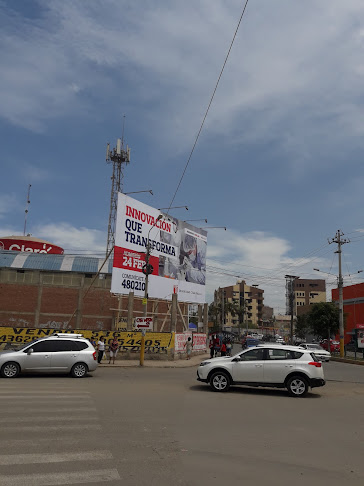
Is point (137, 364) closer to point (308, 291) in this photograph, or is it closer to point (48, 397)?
point (48, 397)

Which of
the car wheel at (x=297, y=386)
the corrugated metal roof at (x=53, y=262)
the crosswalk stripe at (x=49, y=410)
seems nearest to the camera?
the crosswalk stripe at (x=49, y=410)

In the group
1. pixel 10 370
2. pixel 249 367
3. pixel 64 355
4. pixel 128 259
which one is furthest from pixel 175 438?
pixel 128 259

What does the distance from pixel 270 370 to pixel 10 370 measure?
31.3 feet

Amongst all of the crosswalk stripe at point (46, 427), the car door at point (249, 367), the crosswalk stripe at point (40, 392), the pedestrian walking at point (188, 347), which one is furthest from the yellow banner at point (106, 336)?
the crosswalk stripe at point (46, 427)

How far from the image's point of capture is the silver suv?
16.1 m

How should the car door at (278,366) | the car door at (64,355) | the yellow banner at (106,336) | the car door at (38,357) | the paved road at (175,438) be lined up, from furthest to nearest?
the yellow banner at (106,336)
the car door at (64,355)
the car door at (38,357)
the car door at (278,366)
the paved road at (175,438)

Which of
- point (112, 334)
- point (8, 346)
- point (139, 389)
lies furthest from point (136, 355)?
point (139, 389)

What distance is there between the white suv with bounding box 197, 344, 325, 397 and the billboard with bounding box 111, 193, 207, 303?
41.9 ft

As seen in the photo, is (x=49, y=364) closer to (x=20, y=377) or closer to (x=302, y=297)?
(x=20, y=377)

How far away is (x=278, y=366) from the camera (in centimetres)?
1333

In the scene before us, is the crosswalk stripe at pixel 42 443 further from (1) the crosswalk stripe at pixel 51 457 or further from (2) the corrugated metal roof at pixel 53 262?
(2) the corrugated metal roof at pixel 53 262

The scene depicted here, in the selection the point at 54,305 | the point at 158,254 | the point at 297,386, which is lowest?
the point at 297,386

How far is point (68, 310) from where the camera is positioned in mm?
44344

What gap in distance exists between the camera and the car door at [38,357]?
16188mm
